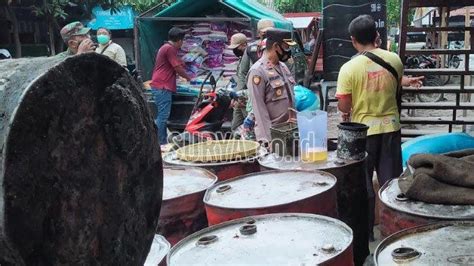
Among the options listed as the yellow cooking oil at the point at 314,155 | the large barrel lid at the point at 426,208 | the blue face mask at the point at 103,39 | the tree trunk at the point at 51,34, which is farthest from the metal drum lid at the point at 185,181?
the tree trunk at the point at 51,34

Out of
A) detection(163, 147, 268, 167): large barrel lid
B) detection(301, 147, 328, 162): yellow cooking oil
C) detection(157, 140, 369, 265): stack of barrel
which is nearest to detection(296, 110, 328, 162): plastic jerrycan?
Result: detection(301, 147, 328, 162): yellow cooking oil

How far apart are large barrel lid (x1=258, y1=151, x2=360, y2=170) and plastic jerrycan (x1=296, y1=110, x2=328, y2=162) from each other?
59 mm

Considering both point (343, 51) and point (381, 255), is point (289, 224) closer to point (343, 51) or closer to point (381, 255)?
point (381, 255)

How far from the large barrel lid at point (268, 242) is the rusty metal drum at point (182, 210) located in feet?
1.15

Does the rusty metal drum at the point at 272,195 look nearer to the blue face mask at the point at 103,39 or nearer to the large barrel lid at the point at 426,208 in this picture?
the large barrel lid at the point at 426,208

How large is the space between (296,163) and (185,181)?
74 centimetres

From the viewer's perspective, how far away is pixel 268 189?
2916 mm

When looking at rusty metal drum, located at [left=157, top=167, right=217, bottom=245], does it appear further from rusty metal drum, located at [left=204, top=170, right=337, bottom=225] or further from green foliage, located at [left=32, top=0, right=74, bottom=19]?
green foliage, located at [left=32, top=0, right=74, bottom=19]

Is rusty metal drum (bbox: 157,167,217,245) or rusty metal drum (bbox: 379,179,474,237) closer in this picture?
rusty metal drum (bbox: 379,179,474,237)

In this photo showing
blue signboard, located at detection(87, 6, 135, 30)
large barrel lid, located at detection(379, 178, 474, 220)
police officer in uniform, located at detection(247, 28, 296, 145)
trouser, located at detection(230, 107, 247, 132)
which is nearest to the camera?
large barrel lid, located at detection(379, 178, 474, 220)

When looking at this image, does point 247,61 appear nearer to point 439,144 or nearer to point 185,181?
point 439,144

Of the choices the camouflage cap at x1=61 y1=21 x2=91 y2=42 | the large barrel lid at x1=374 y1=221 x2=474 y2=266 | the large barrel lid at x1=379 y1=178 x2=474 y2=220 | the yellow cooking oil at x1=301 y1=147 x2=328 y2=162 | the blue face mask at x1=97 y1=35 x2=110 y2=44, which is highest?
the camouflage cap at x1=61 y1=21 x2=91 y2=42

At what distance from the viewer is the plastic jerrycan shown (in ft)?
11.4

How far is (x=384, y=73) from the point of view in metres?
4.03
